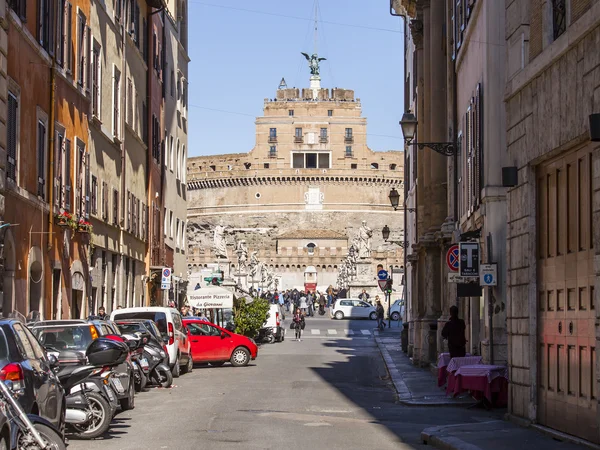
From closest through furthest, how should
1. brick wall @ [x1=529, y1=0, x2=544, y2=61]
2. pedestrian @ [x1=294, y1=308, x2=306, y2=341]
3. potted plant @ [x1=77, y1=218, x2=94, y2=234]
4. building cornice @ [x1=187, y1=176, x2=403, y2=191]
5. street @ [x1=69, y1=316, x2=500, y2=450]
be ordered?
street @ [x1=69, y1=316, x2=500, y2=450] → brick wall @ [x1=529, y1=0, x2=544, y2=61] → potted plant @ [x1=77, y1=218, x2=94, y2=234] → pedestrian @ [x1=294, y1=308, x2=306, y2=341] → building cornice @ [x1=187, y1=176, x2=403, y2=191]

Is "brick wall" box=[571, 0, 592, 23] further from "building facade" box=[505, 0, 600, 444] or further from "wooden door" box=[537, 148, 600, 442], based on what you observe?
"wooden door" box=[537, 148, 600, 442]

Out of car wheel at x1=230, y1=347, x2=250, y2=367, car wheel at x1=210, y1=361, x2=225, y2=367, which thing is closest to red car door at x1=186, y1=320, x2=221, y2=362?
car wheel at x1=230, y1=347, x2=250, y2=367

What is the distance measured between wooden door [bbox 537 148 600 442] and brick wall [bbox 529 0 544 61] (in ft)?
4.52

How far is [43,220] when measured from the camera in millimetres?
24422

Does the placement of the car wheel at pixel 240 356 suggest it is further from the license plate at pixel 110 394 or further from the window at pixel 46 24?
the license plate at pixel 110 394

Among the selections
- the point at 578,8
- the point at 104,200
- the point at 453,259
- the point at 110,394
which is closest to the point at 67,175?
the point at 104,200

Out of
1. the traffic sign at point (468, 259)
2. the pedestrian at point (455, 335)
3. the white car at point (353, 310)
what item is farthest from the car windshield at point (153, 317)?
the white car at point (353, 310)

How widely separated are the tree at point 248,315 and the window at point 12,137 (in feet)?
68.1

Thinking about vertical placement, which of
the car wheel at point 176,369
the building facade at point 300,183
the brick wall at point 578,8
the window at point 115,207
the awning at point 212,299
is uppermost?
the building facade at point 300,183

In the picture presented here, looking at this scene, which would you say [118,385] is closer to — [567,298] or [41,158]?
[567,298]

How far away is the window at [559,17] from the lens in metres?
13.4

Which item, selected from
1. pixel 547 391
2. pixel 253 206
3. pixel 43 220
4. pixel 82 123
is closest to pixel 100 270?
pixel 82 123

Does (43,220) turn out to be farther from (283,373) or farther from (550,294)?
(550,294)

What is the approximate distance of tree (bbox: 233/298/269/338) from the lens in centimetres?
4206
